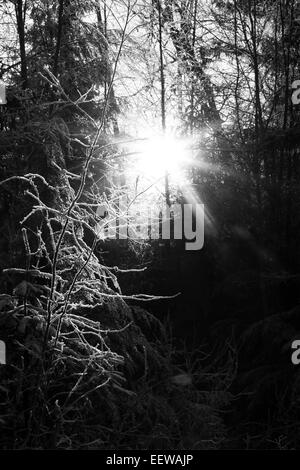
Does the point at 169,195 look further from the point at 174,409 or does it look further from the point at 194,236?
the point at 174,409

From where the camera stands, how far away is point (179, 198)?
9953mm

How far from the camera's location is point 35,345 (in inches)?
173

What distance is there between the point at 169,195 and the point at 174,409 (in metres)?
5.36

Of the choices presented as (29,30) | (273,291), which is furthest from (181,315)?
(29,30)

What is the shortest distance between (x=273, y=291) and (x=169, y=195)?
8.70 feet

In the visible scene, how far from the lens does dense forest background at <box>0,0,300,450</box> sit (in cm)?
550

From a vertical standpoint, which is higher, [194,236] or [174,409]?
[194,236]

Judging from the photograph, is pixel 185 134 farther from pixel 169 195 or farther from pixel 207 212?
pixel 207 212

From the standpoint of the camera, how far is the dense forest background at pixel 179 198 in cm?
550

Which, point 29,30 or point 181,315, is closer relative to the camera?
point 29,30
